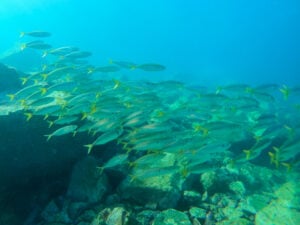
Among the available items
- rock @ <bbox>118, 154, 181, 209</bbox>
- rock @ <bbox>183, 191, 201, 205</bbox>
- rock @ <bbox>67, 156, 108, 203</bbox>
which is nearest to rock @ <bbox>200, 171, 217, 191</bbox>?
rock @ <bbox>183, 191, 201, 205</bbox>

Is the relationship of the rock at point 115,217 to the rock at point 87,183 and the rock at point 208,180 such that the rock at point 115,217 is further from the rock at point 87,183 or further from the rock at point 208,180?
the rock at point 208,180

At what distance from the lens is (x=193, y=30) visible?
13150 centimetres

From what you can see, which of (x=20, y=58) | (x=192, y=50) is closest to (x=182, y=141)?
(x=20, y=58)

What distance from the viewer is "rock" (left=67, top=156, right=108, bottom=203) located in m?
5.76

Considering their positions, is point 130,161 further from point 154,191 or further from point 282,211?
point 282,211

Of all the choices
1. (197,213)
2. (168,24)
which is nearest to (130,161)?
(197,213)

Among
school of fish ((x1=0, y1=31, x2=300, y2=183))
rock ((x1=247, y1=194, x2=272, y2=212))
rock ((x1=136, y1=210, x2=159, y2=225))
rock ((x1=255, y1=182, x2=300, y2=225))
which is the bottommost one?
rock ((x1=247, y1=194, x2=272, y2=212))

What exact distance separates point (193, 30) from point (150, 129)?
13255cm

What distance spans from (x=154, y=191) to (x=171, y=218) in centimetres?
77

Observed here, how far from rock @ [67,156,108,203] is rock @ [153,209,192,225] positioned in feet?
4.74

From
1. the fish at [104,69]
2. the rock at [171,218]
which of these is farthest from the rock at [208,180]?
the fish at [104,69]

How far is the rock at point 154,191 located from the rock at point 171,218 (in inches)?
15.7

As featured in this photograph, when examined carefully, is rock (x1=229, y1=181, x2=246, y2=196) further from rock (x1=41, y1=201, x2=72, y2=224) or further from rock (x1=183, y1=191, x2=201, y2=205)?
rock (x1=41, y1=201, x2=72, y2=224)

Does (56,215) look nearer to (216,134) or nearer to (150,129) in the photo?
(150,129)
